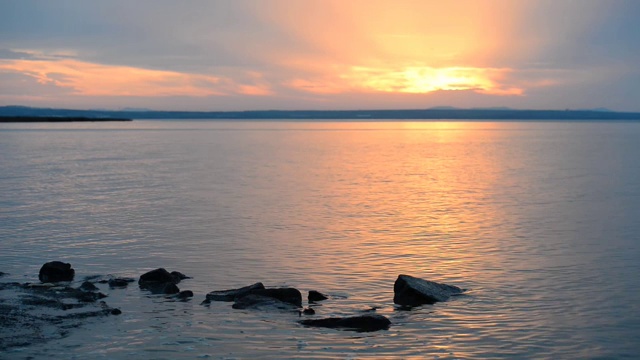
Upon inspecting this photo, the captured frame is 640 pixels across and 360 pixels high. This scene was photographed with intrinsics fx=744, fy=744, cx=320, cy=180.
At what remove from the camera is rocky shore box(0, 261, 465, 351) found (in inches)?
543

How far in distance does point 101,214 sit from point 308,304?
1647 centimetres

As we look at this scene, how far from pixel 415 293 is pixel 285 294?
276 cm

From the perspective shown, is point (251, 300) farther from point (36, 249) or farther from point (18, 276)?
point (36, 249)

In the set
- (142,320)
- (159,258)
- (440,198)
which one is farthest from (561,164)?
(142,320)

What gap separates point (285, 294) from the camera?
15.8 metres

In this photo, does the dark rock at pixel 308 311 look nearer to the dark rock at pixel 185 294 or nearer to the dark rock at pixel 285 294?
the dark rock at pixel 285 294

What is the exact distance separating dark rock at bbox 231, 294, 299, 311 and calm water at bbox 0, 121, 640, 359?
36 cm

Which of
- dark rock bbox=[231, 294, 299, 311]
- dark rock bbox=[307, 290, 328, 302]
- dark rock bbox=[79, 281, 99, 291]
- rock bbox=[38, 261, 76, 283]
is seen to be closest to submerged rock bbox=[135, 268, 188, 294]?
dark rock bbox=[79, 281, 99, 291]

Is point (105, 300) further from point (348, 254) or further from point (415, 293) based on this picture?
point (348, 254)

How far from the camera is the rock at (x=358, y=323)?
1399cm

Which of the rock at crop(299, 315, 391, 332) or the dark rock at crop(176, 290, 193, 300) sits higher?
the rock at crop(299, 315, 391, 332)

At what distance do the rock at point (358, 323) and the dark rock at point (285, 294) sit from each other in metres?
1.54

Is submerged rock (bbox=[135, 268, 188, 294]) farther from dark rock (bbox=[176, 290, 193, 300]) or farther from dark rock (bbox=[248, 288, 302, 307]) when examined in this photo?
dark rock (bbox=[248, 288, 302, 307])

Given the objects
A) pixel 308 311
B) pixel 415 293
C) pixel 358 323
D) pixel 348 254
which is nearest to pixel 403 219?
pixel 348 254
